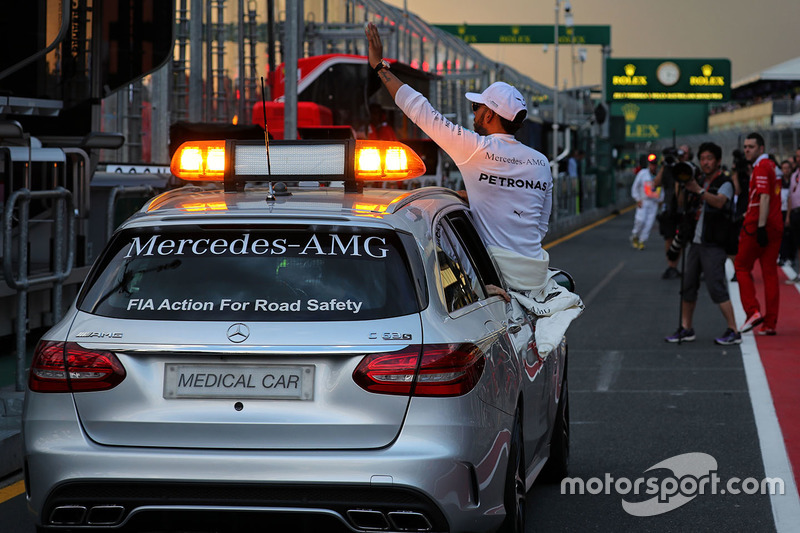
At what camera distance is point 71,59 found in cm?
1259

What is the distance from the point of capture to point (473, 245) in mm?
6004

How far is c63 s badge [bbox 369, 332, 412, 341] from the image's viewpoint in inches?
181

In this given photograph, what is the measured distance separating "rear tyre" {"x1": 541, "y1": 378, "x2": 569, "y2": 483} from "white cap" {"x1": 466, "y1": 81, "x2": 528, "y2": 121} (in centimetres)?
148

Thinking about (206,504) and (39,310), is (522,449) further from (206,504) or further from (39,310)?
(39,310)

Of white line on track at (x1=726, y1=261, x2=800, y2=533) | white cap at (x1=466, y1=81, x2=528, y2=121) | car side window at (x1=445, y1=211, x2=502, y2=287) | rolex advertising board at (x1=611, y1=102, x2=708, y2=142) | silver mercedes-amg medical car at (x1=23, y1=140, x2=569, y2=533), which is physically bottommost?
white line on track at (x1=726, y1=261, x2=800, y2=533)

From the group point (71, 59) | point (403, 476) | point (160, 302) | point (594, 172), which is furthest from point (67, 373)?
point (594, 172)

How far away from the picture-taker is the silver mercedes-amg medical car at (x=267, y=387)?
4488 millimetres

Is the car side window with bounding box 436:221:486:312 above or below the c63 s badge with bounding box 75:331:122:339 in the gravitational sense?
above

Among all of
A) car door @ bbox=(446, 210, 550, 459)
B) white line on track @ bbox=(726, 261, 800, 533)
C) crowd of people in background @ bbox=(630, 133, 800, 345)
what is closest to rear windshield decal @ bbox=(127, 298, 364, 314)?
car door @ bbox=(446, 210, 550, 459)

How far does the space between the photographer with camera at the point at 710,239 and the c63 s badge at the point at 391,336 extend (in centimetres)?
845

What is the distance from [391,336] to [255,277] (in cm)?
52

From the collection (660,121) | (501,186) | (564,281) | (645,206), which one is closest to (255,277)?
(501,186)

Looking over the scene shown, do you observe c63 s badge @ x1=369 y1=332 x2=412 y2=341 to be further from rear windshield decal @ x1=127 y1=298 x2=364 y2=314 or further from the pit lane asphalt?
the pit lane asphalt

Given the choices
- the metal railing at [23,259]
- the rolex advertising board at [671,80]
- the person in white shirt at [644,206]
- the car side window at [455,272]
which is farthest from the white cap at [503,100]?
the rolex advertising board at [671,80]
